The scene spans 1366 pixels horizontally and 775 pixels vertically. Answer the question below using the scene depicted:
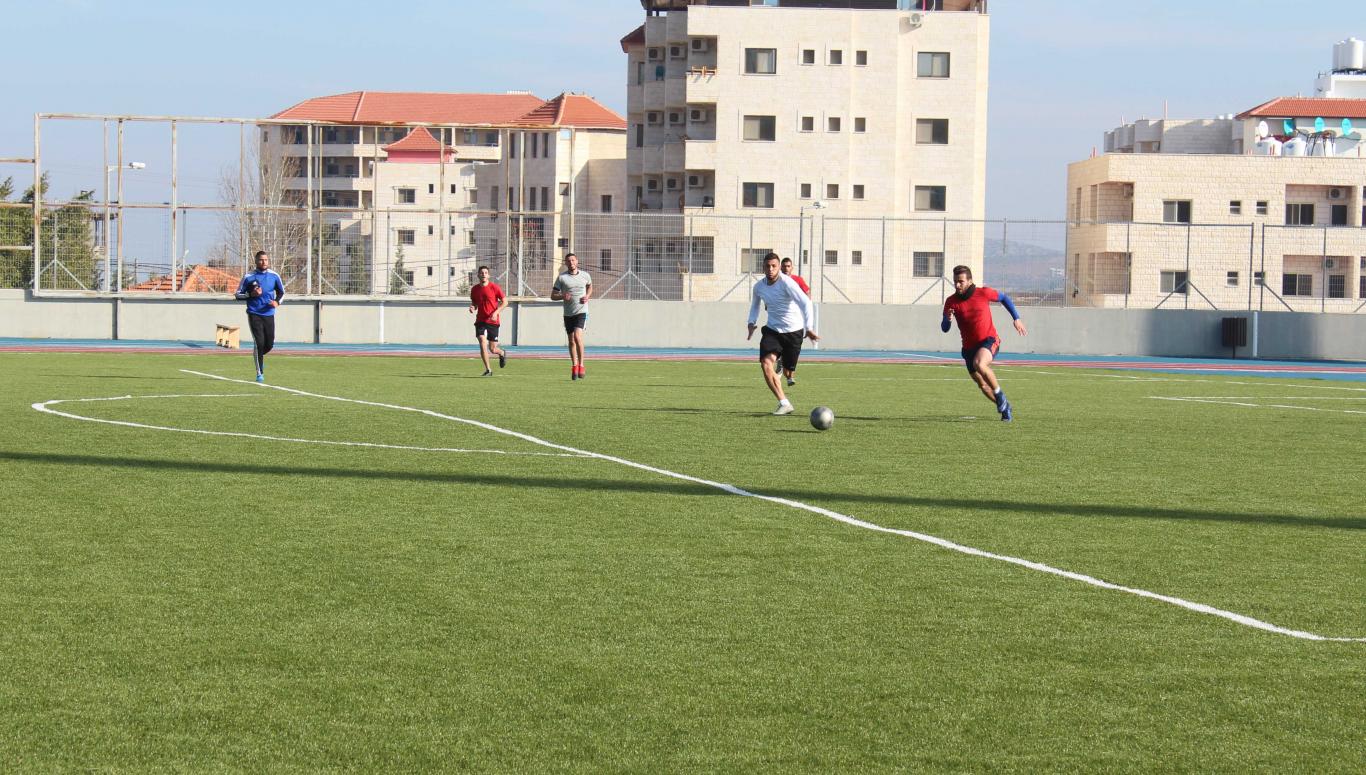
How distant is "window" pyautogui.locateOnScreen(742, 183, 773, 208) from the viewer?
67.4m

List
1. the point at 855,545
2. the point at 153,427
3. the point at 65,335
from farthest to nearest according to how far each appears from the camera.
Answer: the point at 65,335
the point at 153,427
the point at 855,545

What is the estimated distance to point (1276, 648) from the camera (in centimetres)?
672

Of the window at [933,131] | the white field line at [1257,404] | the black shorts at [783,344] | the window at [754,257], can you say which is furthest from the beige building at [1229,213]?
the black shorts at [783,344]

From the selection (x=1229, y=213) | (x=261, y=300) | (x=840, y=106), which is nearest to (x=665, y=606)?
(x=261, y=300)

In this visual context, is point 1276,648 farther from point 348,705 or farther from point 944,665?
point 348,705

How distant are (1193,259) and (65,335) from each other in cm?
2946

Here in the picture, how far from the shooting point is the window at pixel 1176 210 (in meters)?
76.2

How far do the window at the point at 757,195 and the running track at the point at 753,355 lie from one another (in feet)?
85.7

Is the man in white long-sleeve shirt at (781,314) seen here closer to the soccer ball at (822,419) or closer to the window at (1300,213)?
the soccer ball at (822,419)

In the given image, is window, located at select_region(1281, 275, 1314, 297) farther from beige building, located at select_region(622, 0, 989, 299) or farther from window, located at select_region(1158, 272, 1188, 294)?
beige building, located at select_region(622, 0, 989, 299)

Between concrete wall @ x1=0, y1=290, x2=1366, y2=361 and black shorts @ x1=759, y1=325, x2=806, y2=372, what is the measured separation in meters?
22.0

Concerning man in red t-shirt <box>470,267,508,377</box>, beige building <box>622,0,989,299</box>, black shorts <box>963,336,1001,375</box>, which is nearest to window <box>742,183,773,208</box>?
beige building <box>622,0,989,299</box>

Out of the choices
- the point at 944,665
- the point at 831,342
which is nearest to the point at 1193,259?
the point at 831,342

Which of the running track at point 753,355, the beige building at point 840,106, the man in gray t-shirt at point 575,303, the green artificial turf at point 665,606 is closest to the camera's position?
the green artificial turf at point 665,606
